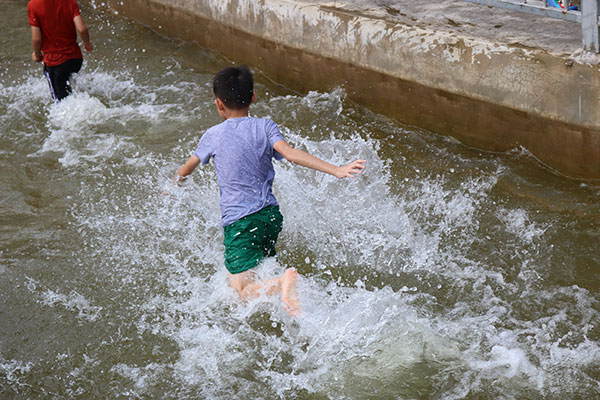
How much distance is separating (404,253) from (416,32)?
235 centimetres

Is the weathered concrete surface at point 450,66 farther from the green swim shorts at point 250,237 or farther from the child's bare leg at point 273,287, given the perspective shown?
the child's bare leg at point 273,287

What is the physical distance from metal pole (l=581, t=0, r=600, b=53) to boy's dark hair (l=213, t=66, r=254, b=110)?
272 cm

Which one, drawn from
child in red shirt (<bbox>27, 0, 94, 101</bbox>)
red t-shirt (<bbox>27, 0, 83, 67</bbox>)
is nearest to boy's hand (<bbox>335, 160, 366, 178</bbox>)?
child in red shirt (<bbox>27, 0, 94, 101</bbox>)

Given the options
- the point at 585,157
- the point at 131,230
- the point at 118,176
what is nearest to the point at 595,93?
the point at 585,157

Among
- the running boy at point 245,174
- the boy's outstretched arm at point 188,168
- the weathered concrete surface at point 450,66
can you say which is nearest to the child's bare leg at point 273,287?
the running boy at point 245,174

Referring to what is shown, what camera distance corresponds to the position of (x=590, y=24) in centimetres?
502

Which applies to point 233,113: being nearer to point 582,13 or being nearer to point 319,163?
point 319,163

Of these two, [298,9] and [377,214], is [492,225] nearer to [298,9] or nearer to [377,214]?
[377,214]

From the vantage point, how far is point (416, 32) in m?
6.18

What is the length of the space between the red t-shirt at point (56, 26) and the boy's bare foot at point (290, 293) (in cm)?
424

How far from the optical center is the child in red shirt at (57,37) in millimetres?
6730


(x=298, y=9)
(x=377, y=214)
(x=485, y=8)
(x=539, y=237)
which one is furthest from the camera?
(x=298, y=9)

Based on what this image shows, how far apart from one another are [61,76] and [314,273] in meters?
4.01

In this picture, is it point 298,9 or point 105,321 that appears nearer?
point 105,321
